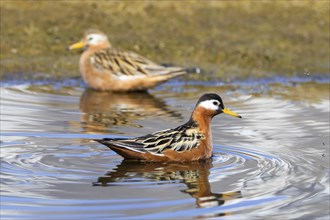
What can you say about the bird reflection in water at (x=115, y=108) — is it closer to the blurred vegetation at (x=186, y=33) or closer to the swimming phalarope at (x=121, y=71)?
the swimming phalarope at (x=121, y=71)

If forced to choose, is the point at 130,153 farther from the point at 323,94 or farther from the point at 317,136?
the point at 323,94

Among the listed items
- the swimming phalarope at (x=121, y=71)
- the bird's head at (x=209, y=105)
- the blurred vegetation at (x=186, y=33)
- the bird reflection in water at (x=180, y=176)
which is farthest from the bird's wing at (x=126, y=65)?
the bird reflection in water at (x=180, y=176)

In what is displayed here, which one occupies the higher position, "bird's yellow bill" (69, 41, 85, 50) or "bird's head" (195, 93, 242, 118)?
"bird's yellow bill" (69, 41, 85, 50)

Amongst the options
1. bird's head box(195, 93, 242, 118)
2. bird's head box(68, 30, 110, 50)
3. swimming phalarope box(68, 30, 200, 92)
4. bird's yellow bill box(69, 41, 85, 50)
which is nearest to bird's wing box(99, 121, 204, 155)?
bird's head box(195, 93, 242, 118)

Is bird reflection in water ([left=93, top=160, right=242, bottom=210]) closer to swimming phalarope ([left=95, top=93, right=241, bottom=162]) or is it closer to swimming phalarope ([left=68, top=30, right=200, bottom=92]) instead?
swimming phalarope ([left=95, top=93, right=241, bottom=162])

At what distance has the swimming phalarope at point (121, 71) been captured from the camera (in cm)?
1836

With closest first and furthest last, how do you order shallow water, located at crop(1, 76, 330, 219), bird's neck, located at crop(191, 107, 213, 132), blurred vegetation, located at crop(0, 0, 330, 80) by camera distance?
1. shallow water, located at crop(1, 76, 330, 219)
2. bird's neck, located at crop(191, 107, 213, 132)
3. blurred vegetation, located at crop(0, 0, 330, 80)

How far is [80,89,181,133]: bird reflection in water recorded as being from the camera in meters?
14.5

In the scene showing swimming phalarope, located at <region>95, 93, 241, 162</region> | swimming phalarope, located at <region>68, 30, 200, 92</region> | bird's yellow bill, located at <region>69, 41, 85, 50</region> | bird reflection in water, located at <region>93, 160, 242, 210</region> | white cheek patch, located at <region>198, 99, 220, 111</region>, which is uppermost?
bird's yellow bill, located at <region>69, 41, 85, 50</region>

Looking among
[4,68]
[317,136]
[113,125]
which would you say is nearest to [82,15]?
[4,68]

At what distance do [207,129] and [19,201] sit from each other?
3.82 m

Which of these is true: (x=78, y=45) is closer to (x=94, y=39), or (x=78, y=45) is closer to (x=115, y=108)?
(x=94, y=39)

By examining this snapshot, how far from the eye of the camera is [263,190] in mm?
10328

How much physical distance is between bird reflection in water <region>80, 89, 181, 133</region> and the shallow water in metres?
0.02
